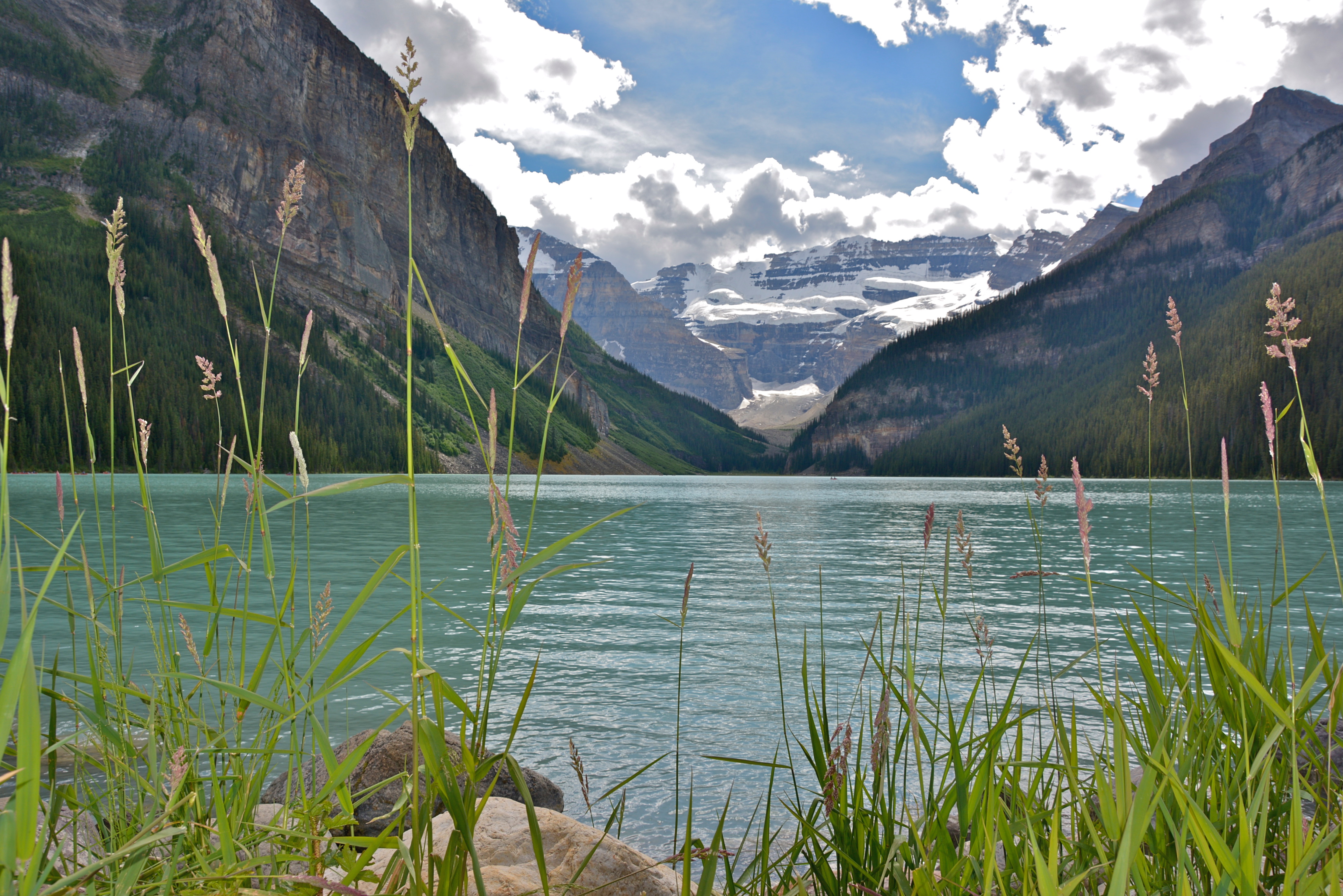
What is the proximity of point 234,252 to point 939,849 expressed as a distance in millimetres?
171693

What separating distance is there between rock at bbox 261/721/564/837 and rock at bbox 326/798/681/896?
1.49m

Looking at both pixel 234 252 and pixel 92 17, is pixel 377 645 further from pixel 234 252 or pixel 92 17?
pixel 92 17

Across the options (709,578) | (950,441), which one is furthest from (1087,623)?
(950,441)

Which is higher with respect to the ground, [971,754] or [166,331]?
[166,331]

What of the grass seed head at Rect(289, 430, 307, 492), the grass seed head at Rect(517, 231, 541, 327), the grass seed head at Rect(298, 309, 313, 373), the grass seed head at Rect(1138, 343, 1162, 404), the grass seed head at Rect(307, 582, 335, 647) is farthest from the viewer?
the grass seed head at Rect(1138, 343, 1162, 404)

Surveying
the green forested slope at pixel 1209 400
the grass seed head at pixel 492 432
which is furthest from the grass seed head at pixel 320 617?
the green forested slope at pixel 1209 400

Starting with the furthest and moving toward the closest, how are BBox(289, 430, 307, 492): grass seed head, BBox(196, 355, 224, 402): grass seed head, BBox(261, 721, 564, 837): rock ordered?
BBox(261, 721, 564, 837): rock → BBox(196, 355, 224, 402): grass seed head → BBox(289, 430, 307, 492): grass seed head

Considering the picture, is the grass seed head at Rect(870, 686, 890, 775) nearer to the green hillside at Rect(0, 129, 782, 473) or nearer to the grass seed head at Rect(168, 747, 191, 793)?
the grass seed head at Rect(168, 747, 191, 793)

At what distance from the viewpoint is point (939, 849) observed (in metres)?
2.51

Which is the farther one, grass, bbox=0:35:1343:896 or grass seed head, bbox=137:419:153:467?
grass seed head, bbox=137:419:153:467

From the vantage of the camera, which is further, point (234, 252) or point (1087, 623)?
point (234, 252)

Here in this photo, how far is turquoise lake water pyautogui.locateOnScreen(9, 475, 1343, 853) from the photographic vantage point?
8.99 meters

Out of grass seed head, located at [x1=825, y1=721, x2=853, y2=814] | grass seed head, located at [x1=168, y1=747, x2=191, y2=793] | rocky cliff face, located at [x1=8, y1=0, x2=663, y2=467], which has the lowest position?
grass seed head, located at [x1=825, y1=721, x2=853, y2=814]

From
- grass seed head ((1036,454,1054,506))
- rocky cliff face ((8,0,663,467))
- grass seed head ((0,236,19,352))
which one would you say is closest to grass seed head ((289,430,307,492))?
grass seed head ((0,236,19,352))
